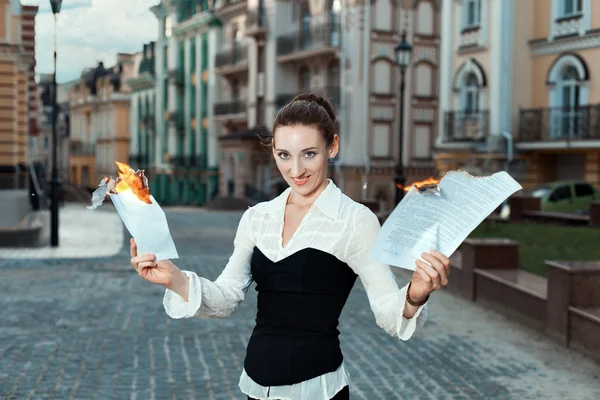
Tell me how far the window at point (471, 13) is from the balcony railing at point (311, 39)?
7301mm

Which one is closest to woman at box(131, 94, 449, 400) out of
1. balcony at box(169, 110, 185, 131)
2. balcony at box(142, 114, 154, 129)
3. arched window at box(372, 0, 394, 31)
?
arched window at box(372, 0, 394, 31)

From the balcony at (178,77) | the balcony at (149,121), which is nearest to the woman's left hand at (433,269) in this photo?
the balcony at (178,77)

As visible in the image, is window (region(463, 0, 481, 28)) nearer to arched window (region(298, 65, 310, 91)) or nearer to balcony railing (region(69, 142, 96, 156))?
arched window (region(298, 65, 310, 91))

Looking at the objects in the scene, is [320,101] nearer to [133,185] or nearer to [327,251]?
[327,251]

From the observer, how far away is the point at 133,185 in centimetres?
322

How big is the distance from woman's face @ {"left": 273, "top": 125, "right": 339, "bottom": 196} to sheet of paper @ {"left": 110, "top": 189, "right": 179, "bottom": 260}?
640mm

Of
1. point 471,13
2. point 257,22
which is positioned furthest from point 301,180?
point 257,22

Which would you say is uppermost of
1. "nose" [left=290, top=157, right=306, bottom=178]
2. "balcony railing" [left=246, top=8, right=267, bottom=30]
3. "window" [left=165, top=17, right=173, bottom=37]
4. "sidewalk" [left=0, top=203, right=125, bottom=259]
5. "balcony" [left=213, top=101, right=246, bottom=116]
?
"window" [left=165, top=17, right=173, bottom=37]

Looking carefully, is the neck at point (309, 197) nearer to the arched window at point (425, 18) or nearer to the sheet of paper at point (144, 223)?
the sheet of paper at point (144, 223)

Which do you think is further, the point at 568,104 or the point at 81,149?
the point at 81,149

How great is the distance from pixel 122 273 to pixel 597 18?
59.4 ft

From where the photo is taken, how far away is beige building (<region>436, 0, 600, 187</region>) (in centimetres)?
2742

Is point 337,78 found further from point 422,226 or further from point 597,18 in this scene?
point 422,226

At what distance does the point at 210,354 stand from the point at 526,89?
76.2 ft
